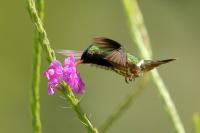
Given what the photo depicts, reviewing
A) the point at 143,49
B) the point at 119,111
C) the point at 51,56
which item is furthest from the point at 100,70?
the point at 51,56

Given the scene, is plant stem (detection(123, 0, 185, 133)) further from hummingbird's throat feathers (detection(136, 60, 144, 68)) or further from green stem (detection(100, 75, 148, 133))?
hummingbird's throat feathers (detection(136, 60, 144, 68))

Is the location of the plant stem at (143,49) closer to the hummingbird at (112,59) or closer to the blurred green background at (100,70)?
the hummingbird at (112,59)

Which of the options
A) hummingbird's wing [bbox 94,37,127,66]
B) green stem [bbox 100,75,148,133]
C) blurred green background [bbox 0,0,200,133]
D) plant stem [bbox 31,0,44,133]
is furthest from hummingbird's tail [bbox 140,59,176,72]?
blurred green background [bbox 0,0,200,133]

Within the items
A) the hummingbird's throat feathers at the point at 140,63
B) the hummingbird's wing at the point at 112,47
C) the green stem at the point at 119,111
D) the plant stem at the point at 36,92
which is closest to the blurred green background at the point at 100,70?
the green stem at the point at 119,111

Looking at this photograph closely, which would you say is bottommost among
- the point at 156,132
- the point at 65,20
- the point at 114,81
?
the point at 156,132

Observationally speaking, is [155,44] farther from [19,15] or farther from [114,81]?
[19,15]

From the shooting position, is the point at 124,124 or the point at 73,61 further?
the point at 124,124

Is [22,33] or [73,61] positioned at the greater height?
[73,61]

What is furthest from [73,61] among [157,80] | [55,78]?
[157,80]
